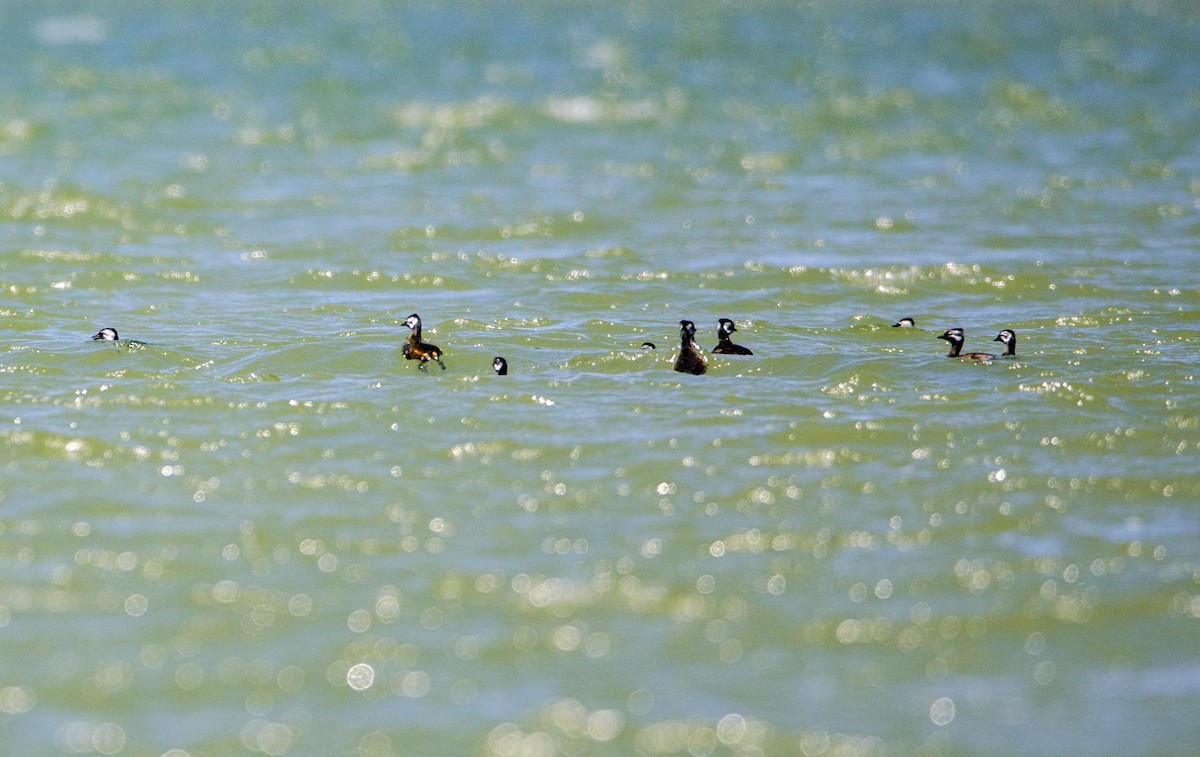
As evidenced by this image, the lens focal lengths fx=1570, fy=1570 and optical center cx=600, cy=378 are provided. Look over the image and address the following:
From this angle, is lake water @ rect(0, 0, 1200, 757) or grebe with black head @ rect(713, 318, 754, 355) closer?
lake water @ rect(0, 0, 1200, 757)

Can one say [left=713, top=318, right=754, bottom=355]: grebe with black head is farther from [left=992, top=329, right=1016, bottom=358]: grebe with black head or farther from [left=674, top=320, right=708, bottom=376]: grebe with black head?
[left=992, top=329, right=1016, bottom=358]: grebe with black head

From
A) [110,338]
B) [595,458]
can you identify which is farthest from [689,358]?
[110,338]

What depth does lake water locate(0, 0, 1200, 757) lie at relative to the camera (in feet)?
23.4

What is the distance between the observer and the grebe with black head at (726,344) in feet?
42.0

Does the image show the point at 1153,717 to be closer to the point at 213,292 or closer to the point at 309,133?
the point at 213,292

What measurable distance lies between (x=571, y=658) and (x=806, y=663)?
1.11m

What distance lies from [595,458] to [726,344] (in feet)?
10.0

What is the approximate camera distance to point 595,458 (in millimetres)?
10125

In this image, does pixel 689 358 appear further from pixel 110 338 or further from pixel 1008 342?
pixel 110 338

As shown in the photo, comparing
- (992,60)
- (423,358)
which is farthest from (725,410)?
(992,60)

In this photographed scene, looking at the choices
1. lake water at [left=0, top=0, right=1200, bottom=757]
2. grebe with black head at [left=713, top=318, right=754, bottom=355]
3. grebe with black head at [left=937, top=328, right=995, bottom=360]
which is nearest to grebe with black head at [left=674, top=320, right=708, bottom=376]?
lake water at [left=0, top=0, right=1200, bottom=757]

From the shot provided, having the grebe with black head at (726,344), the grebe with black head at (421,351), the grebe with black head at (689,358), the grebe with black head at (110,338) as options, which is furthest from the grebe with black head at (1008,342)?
the grebe with black head at (110,338)

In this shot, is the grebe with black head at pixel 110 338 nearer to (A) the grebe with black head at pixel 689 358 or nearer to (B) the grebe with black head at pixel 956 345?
(A) the grebe with black head at pixel 689 358

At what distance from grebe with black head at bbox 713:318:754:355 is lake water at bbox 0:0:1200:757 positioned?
0.14 meters
